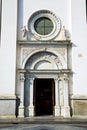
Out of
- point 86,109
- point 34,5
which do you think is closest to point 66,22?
point 34,5

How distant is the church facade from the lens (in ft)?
60.2

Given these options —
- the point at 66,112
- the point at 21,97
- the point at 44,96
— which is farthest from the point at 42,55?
the point at 66,112

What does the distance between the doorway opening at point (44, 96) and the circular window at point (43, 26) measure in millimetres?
3144

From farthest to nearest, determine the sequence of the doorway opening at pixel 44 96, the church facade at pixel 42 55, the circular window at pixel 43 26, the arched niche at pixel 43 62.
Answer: the doorway opening at pixel 44 96 < the circular window at pixel 43 26 < the arched niche at pixel 43 62 < the church facade at pixel 42 55

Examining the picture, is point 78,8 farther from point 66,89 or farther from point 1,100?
point 1,100

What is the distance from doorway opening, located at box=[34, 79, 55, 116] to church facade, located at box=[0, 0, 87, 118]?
371mm

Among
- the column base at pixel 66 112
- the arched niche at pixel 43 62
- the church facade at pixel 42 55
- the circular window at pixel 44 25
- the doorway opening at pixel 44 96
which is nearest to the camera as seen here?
the column base at pixel 66 112

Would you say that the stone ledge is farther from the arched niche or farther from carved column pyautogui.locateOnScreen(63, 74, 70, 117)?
carved column pyautogui.locateOnScreen(63, 74, 70, 117)

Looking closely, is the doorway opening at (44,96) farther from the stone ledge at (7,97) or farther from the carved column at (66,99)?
the stone ledge at (7,97)

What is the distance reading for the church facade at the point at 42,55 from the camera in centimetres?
1836

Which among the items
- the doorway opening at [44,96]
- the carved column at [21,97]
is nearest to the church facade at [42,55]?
the carved column at [21,97]

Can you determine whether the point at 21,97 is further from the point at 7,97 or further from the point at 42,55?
the point at 42,55

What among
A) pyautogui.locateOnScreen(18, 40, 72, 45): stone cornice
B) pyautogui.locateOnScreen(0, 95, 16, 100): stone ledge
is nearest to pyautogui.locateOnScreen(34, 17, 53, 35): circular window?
pyautogui.locateOnScreen(18, 40, 72, 45): stone cornice

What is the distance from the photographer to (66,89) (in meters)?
18.5
